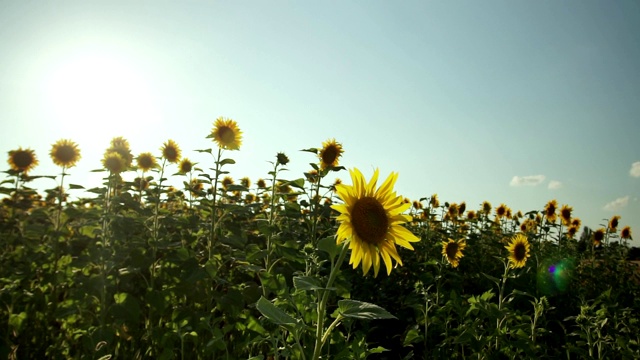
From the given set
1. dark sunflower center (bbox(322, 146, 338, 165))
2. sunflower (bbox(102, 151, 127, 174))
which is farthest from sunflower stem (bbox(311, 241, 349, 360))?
dark sunflower center (bbox(322, 146, 338, 165))

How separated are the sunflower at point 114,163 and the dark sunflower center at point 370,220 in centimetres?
317

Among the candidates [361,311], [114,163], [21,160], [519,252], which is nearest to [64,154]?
[21,160]

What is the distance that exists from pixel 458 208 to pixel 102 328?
30.4 feet

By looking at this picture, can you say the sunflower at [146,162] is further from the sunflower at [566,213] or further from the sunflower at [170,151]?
the sunflower at [566,213]

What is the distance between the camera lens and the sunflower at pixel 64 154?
4883 mm

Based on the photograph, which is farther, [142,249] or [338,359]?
[142,249]

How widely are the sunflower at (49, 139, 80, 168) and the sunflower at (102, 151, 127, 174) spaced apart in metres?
1.12

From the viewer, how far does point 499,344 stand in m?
3.22

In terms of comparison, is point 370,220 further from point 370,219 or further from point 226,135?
point 226,135

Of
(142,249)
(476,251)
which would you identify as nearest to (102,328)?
(142,249)

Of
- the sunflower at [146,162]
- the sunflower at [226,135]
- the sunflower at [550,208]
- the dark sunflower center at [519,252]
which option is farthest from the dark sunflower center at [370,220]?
the sunflower at [550,208]

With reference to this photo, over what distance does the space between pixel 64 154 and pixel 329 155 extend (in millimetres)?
3303

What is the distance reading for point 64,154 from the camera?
4.89 metres

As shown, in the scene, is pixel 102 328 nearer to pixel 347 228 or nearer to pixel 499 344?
pixel 347 228
